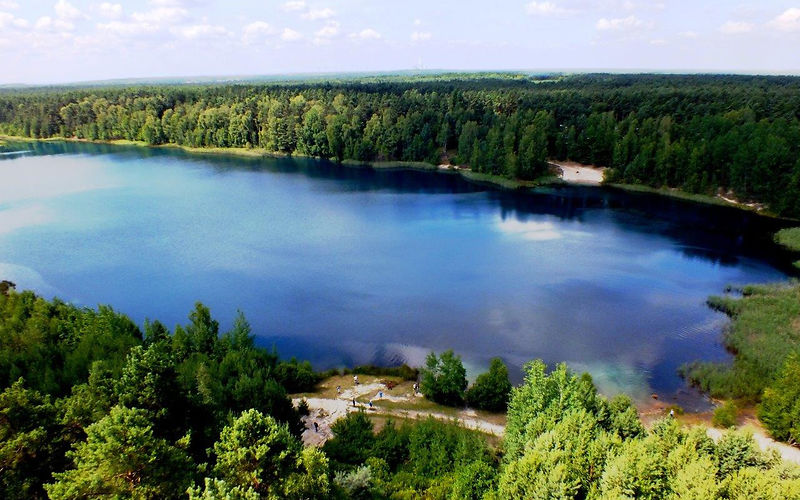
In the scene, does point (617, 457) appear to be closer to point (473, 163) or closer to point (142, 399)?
point (142, 399)

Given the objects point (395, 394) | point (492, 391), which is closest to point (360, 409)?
point (395, 394)

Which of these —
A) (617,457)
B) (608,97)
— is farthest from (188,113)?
(617,457)

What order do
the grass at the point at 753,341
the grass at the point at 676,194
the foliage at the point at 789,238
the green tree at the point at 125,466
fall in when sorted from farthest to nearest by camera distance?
the grass at the point at 676,194 → the foliage at the point at 789,238 → the grass at the point at 753,341 → the green tree at the point at 125,466

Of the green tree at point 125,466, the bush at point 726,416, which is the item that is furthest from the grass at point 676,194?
the green tree at point 125,466

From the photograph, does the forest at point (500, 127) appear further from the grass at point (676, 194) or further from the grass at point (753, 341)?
the grass at point (753, 341)

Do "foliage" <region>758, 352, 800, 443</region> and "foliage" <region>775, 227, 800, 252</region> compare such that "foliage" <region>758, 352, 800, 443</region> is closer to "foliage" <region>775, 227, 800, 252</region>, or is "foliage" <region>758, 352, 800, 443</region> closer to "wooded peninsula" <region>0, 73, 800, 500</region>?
"wooded peninsula" <region>0, 73, 800, 500</region>
